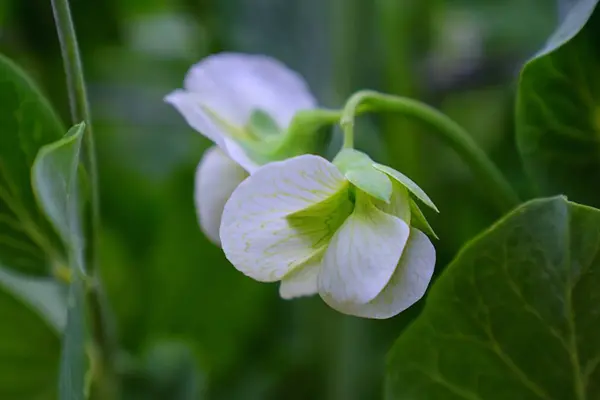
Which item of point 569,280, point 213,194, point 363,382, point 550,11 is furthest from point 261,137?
point 550,11

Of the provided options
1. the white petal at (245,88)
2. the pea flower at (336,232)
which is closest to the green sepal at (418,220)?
the pea flower at (336,232)

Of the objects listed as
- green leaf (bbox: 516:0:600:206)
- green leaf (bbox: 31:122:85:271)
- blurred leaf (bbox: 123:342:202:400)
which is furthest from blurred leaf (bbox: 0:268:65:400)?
green leaf (bbox: 516:0:600:206)

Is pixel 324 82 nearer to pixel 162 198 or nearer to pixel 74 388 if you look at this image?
pixel 162 198

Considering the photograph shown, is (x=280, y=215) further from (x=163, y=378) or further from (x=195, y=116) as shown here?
(x=163, y=378)

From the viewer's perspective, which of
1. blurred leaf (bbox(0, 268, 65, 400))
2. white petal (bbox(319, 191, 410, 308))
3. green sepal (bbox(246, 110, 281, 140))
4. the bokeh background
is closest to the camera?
white petal (bbox(319, 191, 410, 308))

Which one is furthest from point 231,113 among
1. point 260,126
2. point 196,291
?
point 196,291

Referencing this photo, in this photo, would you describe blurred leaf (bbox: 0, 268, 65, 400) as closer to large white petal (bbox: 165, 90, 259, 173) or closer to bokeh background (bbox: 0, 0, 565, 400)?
bokeh background (bbox: 0, 0, 565, 400)
